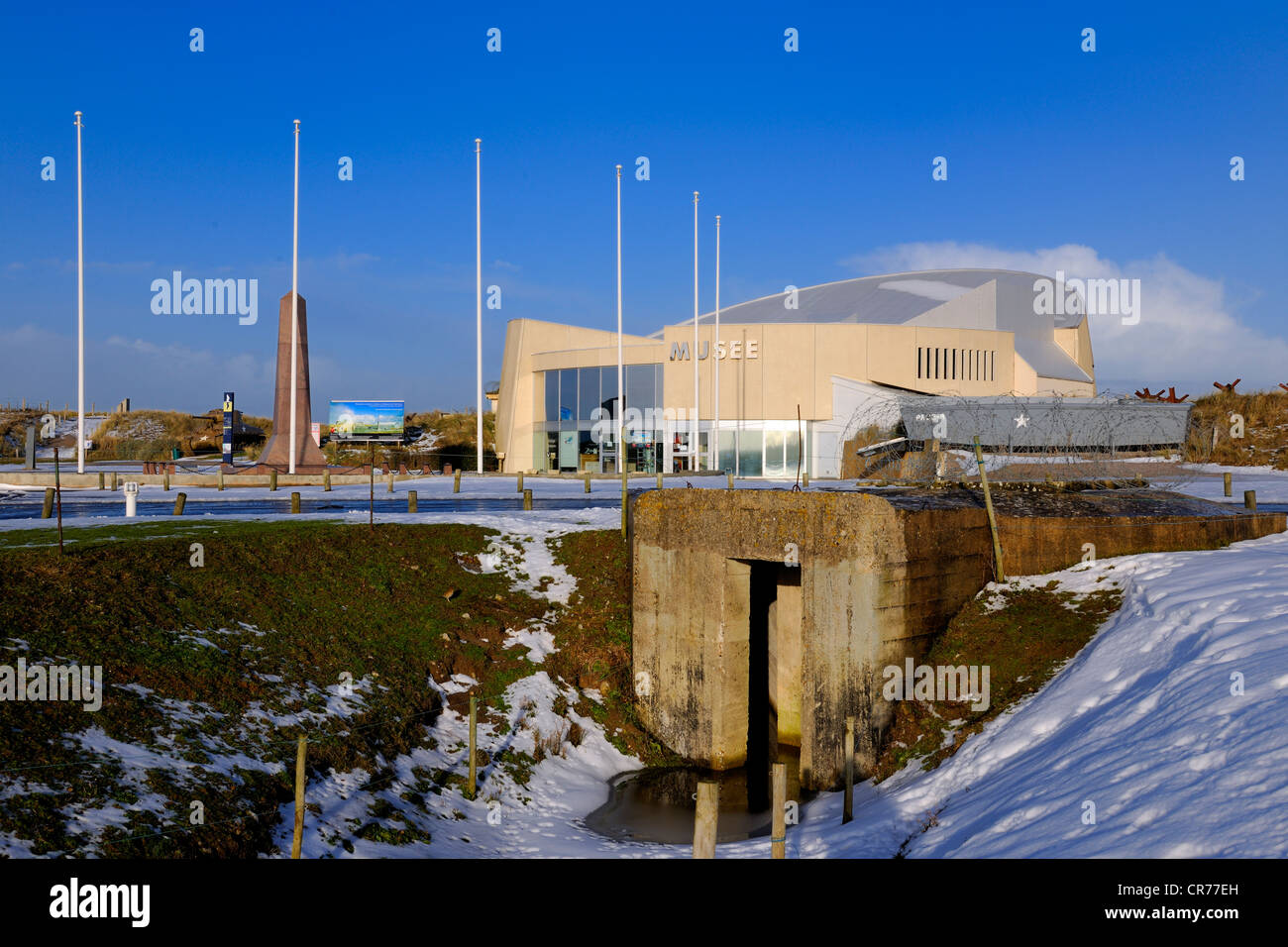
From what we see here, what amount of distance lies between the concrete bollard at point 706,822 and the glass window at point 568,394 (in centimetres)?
4717

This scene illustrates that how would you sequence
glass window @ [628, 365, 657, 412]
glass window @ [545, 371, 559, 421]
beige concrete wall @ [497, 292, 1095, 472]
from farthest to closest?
glass window @ [545, 371, 559, 421], glass window @ [628, 365, 657, 412], beige concrete wall @ [497, 292, 1095, 472]

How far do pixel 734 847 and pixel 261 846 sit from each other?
18.9ft

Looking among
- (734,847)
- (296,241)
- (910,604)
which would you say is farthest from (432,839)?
(296,241)

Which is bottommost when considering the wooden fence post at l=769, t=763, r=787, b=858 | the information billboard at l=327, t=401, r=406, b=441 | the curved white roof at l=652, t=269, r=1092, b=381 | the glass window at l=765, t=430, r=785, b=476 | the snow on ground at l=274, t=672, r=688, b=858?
the snow on ground at l=274, t=672, r=688, b=858

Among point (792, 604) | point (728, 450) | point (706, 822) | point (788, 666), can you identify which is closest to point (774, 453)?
point (728, 450)

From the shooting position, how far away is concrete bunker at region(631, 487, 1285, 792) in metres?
15.9

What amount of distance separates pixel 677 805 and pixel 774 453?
122 ft

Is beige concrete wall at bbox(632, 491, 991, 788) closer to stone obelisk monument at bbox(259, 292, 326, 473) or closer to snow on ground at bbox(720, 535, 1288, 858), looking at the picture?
snow on ground at bbox(720, 535, 1288, 858)

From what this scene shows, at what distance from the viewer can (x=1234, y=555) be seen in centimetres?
1581

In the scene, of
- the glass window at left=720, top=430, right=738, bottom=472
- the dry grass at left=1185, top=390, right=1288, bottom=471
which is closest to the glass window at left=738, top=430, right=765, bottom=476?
the glass window at left=720, top=430, right=738, bottom=472

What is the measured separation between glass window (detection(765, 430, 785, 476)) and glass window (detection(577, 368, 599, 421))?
1038cm

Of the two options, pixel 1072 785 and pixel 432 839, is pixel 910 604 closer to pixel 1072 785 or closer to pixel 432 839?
pixel 1072 785

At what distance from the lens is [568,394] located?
190ft
